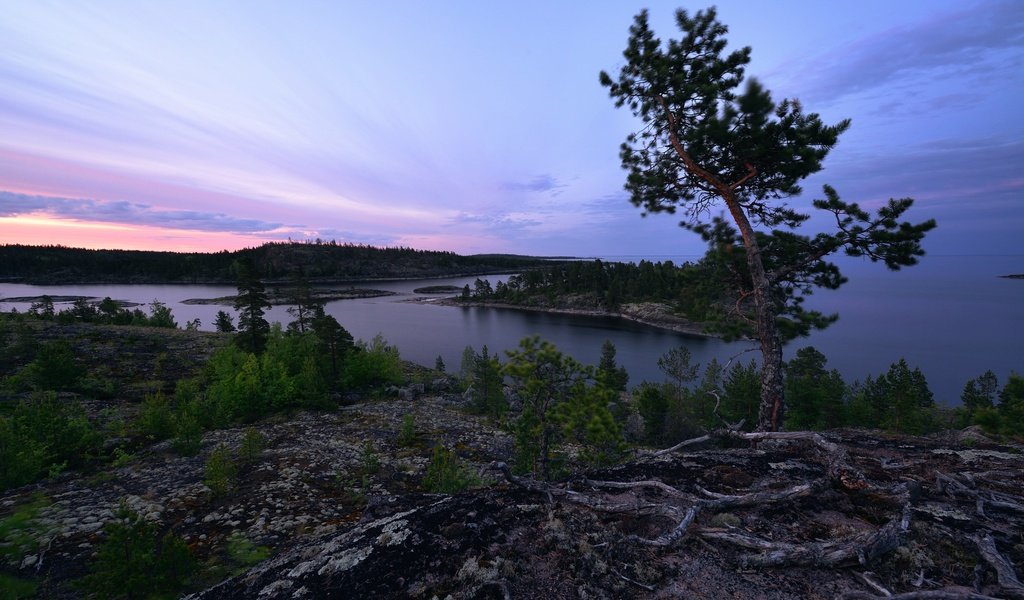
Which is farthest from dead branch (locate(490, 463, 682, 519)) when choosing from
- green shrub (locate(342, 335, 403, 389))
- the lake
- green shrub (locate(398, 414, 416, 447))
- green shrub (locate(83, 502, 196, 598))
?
the lake

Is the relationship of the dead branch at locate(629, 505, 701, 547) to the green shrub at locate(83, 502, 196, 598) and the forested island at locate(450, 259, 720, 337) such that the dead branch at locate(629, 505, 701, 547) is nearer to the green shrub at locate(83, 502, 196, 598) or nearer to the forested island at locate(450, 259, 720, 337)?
the green shrub at locate(83, 502, 196, 598)

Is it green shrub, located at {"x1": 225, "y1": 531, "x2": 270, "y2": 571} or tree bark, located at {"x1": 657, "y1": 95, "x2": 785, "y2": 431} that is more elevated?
tree bark, located at {"x1": 657, "y1": 95, "x2": 785, "y2": 431}

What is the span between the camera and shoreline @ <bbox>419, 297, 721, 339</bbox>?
320ft

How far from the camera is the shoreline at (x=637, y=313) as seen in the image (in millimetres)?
97688

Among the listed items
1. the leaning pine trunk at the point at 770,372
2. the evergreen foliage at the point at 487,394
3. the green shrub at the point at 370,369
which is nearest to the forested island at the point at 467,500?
the leaning pine trunk at the point at 770,372

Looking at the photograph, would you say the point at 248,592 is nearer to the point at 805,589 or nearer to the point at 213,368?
the point at 805,589

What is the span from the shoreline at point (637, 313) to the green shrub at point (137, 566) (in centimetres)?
8590

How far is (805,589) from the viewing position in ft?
11.0

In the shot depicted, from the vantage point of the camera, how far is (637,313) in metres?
114

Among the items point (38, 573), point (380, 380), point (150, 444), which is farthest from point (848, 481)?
point (380, 380)

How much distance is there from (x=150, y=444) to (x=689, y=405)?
4199cm

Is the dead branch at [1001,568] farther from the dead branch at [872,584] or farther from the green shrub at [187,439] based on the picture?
the green shrub at [187,439]

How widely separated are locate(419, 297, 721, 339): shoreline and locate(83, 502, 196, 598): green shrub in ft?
282

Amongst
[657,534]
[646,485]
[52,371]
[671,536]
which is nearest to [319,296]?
[52,371]
